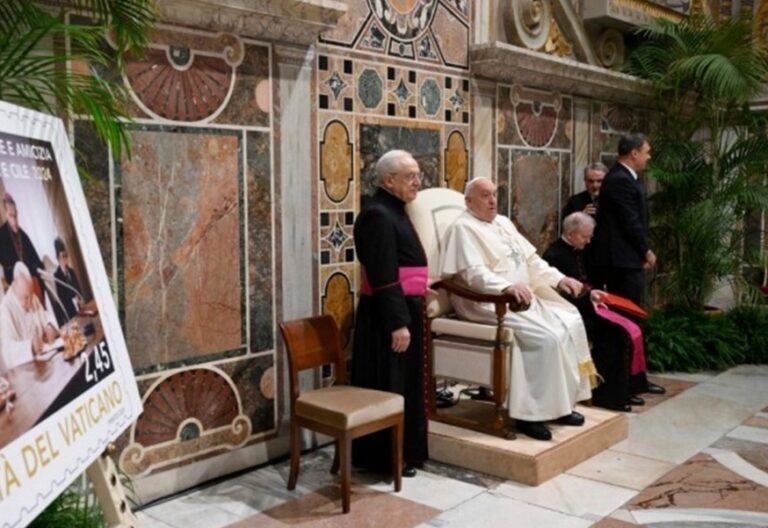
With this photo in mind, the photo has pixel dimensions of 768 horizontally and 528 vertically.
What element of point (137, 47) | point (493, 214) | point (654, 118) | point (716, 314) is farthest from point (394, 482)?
point (654, 118)

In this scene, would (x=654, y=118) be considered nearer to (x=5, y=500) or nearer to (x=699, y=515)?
(x=699, y=515)

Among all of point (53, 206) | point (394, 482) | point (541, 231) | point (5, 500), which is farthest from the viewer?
point (541, 231)

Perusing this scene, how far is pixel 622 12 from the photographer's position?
22.9 ft

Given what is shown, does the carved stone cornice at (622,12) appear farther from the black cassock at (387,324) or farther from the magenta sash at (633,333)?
the black cassock at (387,324)

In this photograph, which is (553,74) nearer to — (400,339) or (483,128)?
(483,128)

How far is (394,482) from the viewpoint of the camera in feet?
12.9

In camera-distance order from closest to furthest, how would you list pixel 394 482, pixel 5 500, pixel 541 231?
pixel 5 500, pixel 394 482, pixel 541 231

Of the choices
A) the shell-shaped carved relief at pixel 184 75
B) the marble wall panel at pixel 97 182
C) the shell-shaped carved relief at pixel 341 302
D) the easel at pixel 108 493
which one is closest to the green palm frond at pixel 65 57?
the marble wall panel at pixel 97 182

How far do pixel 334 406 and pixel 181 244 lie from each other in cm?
103

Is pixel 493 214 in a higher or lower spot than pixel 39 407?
higher

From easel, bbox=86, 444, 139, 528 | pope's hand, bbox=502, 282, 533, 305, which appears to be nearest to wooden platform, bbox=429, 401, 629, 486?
pope's hand, bbox=502, 282, 533, 305

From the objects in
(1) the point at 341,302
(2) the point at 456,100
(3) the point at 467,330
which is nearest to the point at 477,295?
(3) the point at 467,330

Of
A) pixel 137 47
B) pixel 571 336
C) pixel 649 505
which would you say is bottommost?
pixel 649 505

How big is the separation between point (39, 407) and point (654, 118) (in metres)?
7.27
